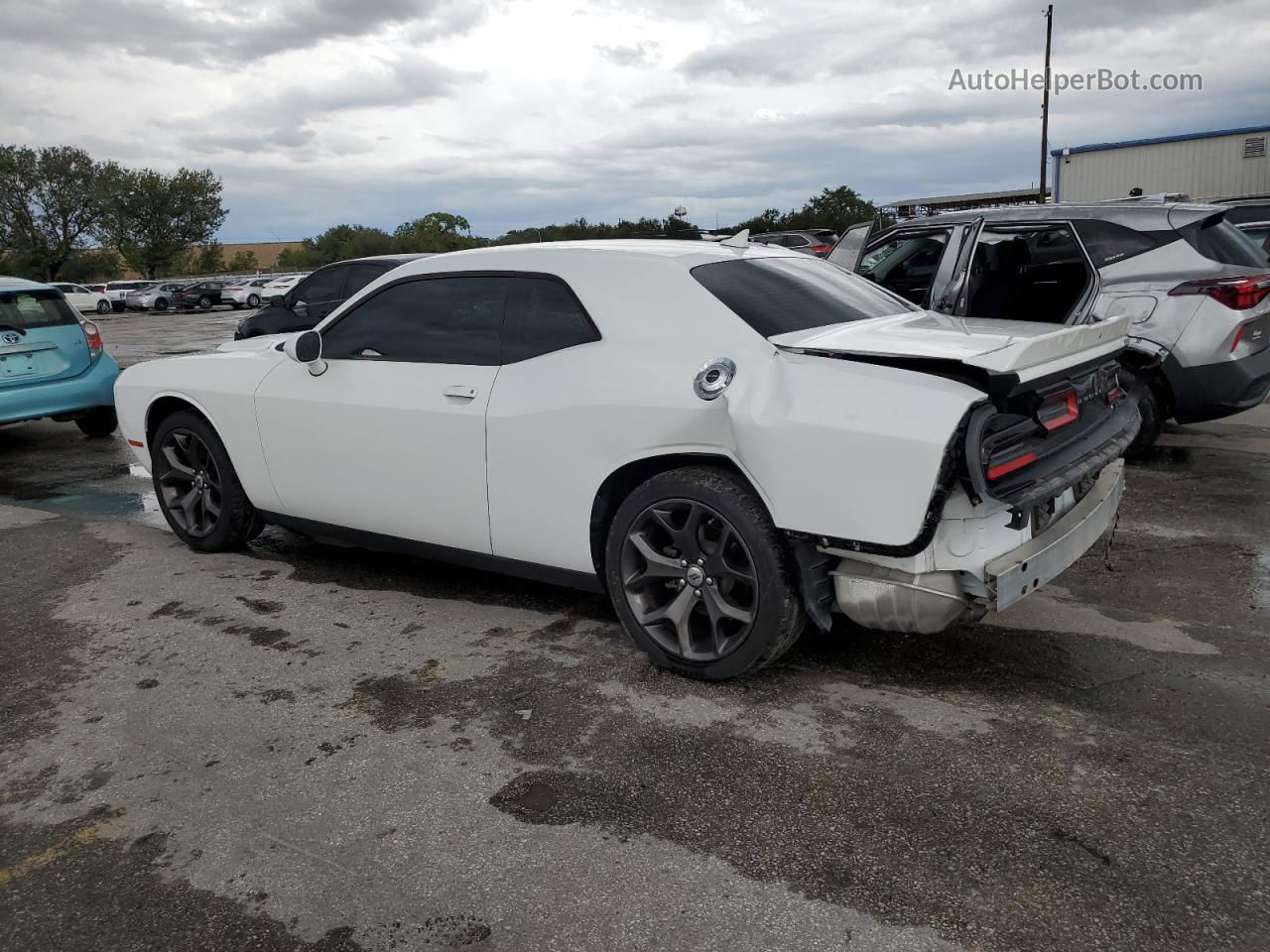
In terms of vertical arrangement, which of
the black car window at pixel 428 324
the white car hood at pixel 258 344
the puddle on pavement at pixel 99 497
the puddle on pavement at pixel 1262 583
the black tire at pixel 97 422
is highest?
the black car window at pixel 428 324

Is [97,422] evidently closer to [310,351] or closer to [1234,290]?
[310,351]

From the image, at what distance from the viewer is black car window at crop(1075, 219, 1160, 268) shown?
6543mm

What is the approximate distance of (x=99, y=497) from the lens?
733 centimetres

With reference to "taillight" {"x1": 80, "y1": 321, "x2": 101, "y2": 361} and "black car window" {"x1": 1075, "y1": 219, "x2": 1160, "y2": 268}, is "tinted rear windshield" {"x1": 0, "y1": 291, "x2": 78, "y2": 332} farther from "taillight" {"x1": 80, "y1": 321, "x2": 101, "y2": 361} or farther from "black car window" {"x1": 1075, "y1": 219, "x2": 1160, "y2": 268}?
"black car window" {"x1": 1075, "y1": 219, "x2": 1160, "y2": 268}

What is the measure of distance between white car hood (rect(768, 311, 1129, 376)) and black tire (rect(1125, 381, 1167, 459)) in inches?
123

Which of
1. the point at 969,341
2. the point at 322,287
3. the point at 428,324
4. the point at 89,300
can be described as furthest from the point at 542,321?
the point at 89,300

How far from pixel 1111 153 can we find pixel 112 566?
35.9 m

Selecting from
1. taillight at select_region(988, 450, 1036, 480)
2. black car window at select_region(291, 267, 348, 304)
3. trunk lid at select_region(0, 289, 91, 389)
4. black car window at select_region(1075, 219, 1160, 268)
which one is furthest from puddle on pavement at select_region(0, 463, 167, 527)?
black car window at select_region(1075, 219, 1160, 268)

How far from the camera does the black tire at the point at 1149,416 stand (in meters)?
6.79

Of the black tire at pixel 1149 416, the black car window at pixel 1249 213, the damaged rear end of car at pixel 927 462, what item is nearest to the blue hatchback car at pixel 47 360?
the damaged rear end of car at pixel 927 462

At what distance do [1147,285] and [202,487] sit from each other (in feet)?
19.2

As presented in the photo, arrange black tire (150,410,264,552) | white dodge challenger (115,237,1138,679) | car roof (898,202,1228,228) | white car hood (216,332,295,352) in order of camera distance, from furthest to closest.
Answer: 1. car roof (898,202,1228,228)
2. white car hood (216,332,295,352)
3. black tire (150,410,264,552)
4. white dodge challenger (115,237,1138,679)

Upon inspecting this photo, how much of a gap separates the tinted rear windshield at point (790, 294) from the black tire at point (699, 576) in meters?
0.64

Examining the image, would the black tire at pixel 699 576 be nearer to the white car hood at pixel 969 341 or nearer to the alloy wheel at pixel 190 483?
the white car hood at pixel 969 341
